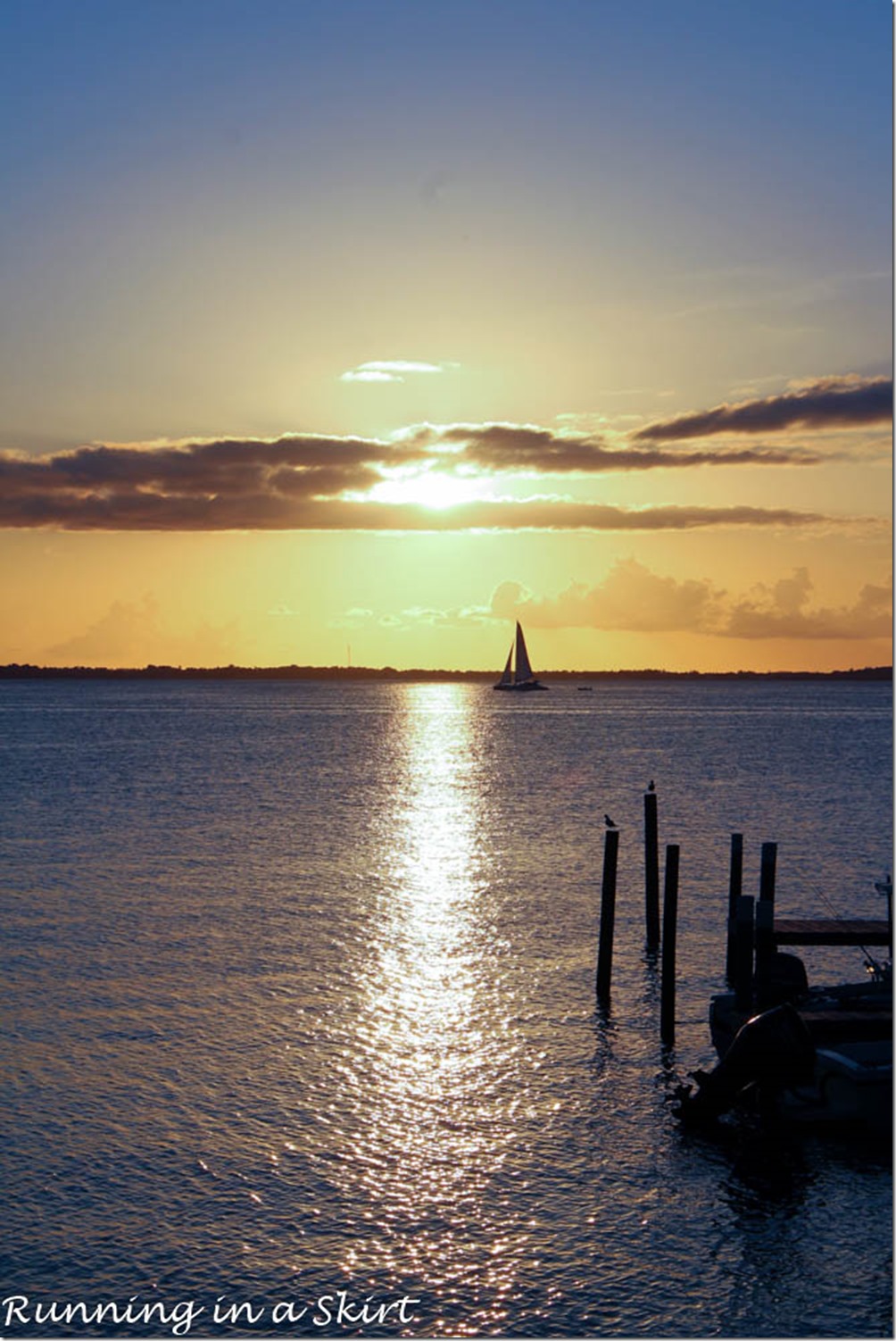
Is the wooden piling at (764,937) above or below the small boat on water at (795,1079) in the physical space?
above

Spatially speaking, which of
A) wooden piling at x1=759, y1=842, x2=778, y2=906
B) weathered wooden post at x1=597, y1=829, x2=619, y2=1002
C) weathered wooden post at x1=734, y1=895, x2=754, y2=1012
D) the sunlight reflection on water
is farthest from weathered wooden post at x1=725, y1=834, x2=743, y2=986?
the sunlight reflection on water

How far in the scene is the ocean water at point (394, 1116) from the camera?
16047 millimetres

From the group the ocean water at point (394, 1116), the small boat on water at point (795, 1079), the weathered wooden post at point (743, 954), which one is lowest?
the ocean water at point (394, 1116)

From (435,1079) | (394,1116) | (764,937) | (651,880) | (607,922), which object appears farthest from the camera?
(651,880)

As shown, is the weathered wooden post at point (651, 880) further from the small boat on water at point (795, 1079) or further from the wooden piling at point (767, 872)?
the small boat on water at point (795, 1079)

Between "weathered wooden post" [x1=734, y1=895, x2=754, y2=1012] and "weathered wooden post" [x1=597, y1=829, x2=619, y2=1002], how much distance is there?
392cm

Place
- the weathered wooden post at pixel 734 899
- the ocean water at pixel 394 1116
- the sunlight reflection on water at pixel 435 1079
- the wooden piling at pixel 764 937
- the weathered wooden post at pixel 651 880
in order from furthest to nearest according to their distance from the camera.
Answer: the weathered wooden post at pixel 651 880 < the weathered wooden post at pixel 734 899 < the wooden piling at pixel 764 937 < the sunlight reflection on water at pixel 435 1079 < the ocean water at pixel 394 1116

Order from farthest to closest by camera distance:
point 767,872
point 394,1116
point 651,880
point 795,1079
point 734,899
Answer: point 651,880 → point 767,872 → point 734,899 → point 394,1116 → point 795,1079

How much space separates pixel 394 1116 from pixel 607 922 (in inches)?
358

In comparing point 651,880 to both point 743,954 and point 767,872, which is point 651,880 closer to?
point 767,872

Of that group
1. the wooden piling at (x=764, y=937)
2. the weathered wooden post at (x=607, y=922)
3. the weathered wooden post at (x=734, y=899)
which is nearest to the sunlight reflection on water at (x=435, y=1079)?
the weathered wooden post at (x=607, y=922)

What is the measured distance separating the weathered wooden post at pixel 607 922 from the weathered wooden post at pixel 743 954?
3917 mm

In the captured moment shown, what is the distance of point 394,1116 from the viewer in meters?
21.8

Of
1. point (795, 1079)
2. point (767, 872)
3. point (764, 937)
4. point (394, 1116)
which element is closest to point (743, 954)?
point (764, 937)
